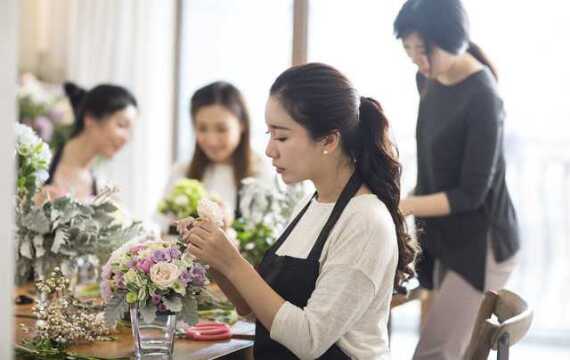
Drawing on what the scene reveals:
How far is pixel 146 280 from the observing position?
1749 mm

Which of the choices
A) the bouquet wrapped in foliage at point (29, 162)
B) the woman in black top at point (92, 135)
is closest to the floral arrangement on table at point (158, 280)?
the bouquet wrapped in foliage at point (29, 162)

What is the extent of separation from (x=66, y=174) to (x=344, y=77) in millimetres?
2183

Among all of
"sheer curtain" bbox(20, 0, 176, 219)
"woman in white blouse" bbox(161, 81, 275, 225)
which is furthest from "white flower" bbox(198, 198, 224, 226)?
"sheer curtain" bbox(20, 0, 176, 219)

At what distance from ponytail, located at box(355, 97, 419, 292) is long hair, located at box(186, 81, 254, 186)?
1.74 metres

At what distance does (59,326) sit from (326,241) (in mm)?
591

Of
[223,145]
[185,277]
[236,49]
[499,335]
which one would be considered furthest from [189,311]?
[236,49]

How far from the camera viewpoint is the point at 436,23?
2678 millimetres

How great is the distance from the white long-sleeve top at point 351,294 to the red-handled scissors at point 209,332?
293mm

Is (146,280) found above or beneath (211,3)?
beneath

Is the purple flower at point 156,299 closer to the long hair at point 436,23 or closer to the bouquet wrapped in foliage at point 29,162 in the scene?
the bouquet wrapped in foliage at point 29,162

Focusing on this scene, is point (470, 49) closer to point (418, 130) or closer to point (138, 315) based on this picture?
point (418, 130)

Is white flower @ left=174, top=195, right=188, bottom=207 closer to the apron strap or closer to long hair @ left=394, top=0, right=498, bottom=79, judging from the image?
long hair @ left=394, top=0, right=498, bottom=79

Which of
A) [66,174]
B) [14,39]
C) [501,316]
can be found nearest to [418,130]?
[501,316]

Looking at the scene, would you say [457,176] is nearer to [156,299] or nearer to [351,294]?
[351,294]
